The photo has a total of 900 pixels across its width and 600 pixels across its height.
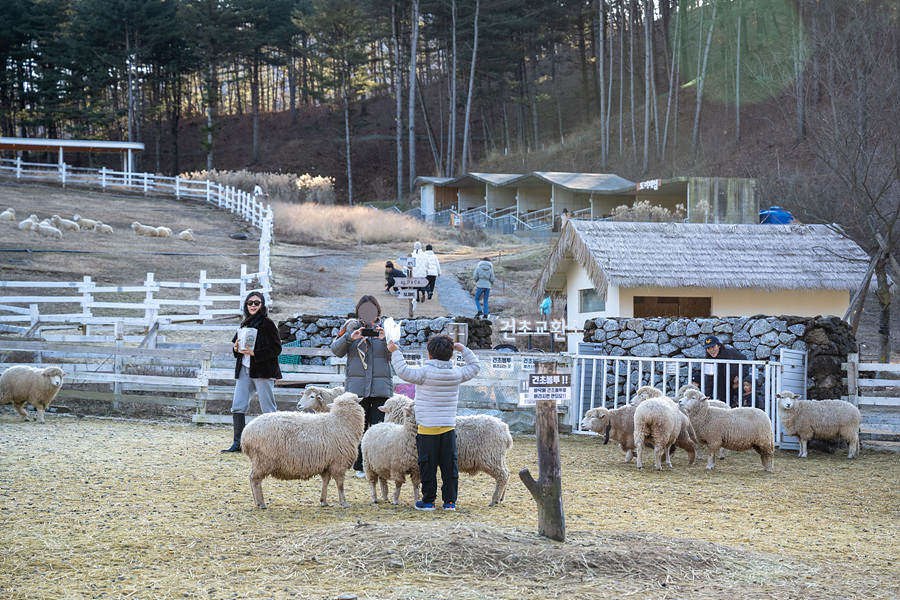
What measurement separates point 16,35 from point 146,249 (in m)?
41.2

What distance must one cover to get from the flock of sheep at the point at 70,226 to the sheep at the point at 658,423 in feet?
80.5

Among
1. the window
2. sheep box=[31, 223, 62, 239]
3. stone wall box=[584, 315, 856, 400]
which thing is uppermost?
sheep box=[31, 223, 62, 239]

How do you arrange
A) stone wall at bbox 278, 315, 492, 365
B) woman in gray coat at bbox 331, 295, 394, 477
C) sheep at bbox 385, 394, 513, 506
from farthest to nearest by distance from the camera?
stone wall at bbox 278, 315, 492, 365 < woman in gray coat at bbox 331, 295, 394, 477 < sheep at bbox 385, 394, 513, 506

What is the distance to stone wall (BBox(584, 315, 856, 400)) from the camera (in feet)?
39.9

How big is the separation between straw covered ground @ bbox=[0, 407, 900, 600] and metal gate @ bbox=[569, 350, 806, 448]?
2.37m

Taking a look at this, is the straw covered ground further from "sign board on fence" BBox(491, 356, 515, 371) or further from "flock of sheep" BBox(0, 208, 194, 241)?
"flock of sheep" BBox(0, 208, 194, 241)

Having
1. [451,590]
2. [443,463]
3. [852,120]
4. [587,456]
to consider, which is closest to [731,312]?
[852,120]

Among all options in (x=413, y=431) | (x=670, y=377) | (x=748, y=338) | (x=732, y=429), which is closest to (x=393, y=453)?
(x=413, y=431)

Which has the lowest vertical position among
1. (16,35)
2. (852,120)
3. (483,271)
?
(483,271)

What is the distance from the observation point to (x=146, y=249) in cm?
2856

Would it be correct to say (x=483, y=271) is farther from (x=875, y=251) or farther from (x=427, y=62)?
(x=427, y=62)

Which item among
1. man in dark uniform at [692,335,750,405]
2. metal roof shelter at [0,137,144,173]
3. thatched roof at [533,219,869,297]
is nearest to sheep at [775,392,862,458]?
man in dark uniform at [692,335,750,405]

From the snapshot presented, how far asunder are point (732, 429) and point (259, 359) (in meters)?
5.46

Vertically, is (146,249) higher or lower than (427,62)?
lower
